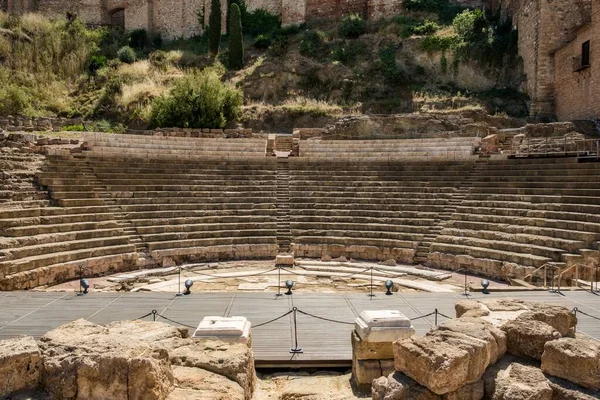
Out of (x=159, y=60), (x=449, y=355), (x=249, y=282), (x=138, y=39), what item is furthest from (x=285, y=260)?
(x=138, y=39)

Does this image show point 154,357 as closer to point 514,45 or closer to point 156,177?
point 156,177

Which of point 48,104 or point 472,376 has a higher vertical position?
point 48,104

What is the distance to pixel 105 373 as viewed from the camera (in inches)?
151

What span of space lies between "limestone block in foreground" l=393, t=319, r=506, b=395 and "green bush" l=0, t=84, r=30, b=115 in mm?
26456

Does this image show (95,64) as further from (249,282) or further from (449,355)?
(449,355)

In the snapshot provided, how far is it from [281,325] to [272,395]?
185cm

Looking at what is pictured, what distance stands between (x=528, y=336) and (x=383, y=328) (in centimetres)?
155

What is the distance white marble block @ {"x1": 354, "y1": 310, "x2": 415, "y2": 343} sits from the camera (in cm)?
527

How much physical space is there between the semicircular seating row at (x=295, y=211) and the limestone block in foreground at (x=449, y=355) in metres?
6.74

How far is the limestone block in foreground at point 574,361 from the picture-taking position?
3.96 metres

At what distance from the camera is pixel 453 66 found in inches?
1050

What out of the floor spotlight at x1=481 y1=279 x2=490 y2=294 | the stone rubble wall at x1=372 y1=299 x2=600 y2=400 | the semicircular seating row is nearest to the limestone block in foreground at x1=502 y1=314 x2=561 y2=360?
the stone rubble wall at x1=372 y1=299 x2=600 y2=400

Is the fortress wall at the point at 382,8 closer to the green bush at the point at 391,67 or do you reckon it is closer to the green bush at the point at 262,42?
the green bush at the point at 391,67

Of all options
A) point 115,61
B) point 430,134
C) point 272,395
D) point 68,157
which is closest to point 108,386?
point 272,395
